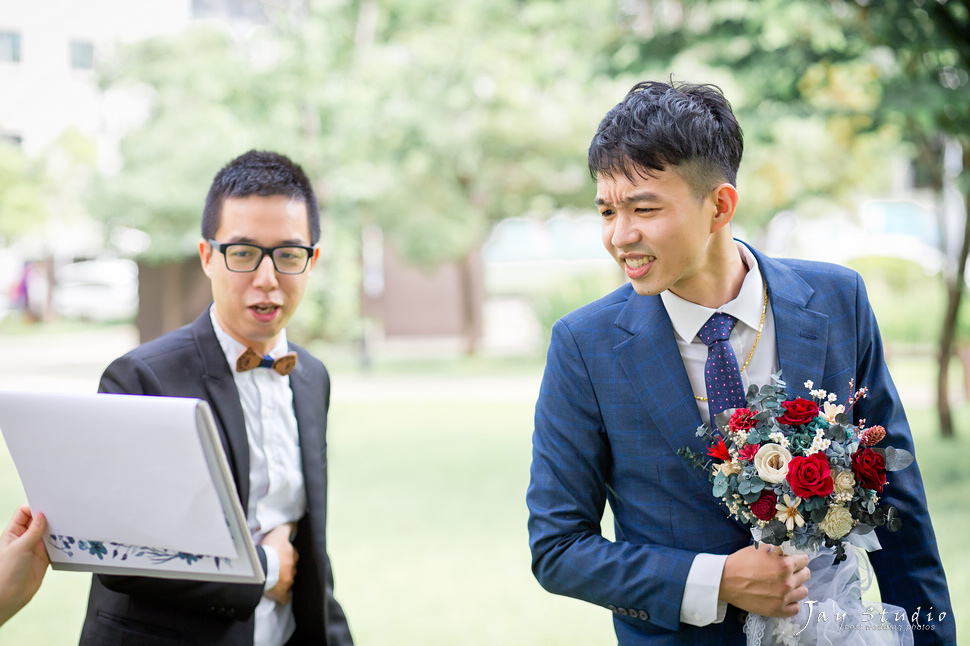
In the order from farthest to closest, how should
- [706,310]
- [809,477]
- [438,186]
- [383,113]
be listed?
[438,186]
[383,113]
[706,310]
[809,477]

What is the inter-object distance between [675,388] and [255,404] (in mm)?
849

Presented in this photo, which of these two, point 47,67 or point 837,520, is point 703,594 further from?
point 47,67

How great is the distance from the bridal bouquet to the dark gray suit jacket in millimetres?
809

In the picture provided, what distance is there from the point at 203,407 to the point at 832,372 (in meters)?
1.01

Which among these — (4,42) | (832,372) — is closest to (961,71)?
(832,372)

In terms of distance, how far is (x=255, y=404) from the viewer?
1802mm

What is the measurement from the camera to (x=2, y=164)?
1377 cm

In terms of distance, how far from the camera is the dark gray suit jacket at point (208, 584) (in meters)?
1.60

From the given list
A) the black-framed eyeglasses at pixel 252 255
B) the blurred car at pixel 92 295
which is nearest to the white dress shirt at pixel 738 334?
the black-framed eyeglasses at pixel 252 255

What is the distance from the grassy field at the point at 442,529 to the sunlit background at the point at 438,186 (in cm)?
3

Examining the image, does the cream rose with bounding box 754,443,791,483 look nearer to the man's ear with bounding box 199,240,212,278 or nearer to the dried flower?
the dried flower

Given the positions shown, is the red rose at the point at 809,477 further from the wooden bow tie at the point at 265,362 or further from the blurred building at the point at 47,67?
the blurred building at the point at 47,67

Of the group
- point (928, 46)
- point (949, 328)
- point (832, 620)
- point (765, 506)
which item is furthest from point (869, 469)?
point (949, 328)

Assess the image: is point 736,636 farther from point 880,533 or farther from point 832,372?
point 832,372
